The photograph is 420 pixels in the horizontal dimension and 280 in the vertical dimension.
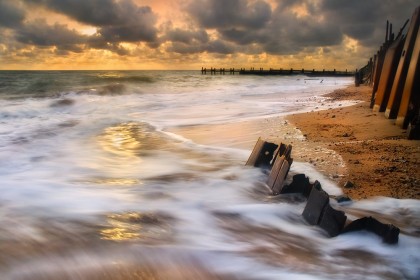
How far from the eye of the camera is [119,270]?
3338mm

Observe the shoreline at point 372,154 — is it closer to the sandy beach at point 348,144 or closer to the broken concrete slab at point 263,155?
the sandy beach at point 348,144

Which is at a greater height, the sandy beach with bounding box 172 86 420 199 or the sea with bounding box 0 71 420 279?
the sandy beach with bounding box 172 86 420 199

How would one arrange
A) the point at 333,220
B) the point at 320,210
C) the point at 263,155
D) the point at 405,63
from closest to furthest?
the point at 333,220
the point at 320,210
the point at 263,155
the point at 405,63

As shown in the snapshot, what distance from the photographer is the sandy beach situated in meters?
5.04

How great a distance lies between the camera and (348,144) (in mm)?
7180

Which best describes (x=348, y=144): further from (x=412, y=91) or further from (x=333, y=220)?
(x=333, y=220)

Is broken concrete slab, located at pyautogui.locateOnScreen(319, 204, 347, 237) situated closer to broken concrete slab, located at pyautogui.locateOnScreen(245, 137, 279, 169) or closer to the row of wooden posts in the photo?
the row of wooden posts

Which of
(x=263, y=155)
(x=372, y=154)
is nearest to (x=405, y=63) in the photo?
(x=372, y=154)

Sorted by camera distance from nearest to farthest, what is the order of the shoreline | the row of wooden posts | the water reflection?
1. the row of wooden posts
2. the water reflection
3. the shoreline

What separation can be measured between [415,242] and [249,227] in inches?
69.4

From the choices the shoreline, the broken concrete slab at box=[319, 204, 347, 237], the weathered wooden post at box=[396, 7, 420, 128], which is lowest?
the broken concrete slab at box=[319, 204, 347, 237]

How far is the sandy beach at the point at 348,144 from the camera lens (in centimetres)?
504

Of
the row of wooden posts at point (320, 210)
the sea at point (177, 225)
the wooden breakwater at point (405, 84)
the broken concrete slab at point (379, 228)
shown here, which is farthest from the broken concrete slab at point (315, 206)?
the wooden breakwater at point (405, 84)

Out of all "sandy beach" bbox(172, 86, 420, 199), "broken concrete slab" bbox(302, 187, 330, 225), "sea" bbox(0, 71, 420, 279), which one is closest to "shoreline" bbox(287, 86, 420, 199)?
"sandy beach" bbox(172, 86, 420, 199)
